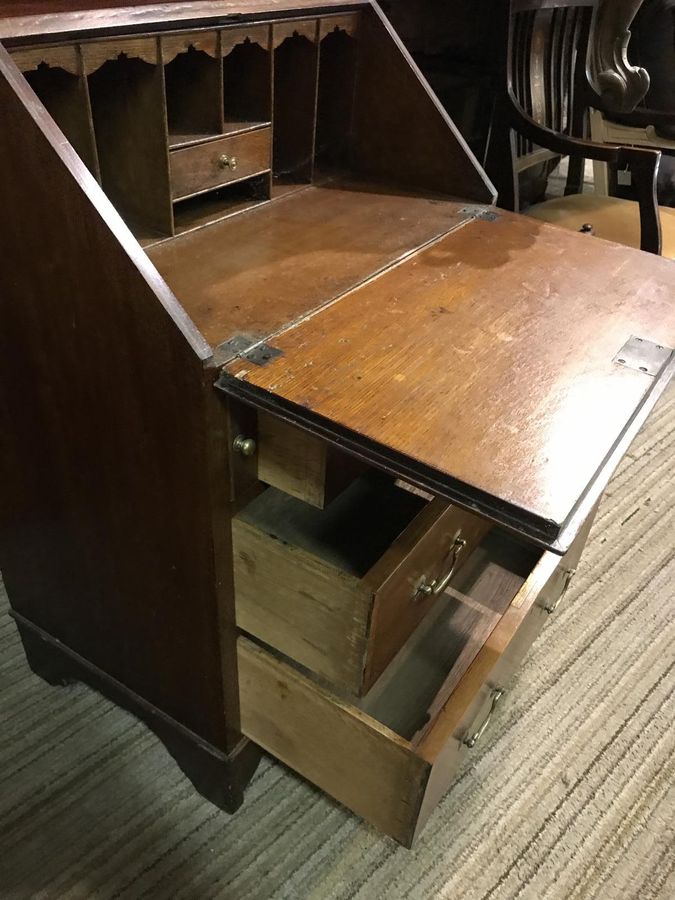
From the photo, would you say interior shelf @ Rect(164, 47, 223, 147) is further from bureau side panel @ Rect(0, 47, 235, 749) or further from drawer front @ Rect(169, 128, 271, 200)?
bureau side panel @ Rect(0, 47, 235, 749)

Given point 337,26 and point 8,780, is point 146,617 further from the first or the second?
point 337,26

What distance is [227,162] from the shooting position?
0.97 m

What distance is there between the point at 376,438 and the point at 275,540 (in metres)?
0.22

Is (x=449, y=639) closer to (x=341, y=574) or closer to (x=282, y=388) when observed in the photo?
(x=341, y=574)

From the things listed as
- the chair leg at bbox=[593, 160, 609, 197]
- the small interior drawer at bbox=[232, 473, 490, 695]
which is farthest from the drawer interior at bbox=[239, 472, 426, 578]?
the chair leg at bbox=[593, 160, 609, 197]

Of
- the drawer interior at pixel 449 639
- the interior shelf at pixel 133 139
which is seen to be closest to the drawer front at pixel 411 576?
the drawer interior at pixel 449 639

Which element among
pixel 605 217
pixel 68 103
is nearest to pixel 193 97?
pixel 68 103

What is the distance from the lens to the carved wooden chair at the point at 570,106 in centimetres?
161

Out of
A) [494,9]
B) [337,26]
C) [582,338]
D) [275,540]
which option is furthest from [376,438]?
[494,9]

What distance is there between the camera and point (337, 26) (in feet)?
3.46

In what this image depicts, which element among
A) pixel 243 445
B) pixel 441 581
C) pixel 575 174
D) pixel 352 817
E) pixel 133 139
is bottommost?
pixel 352 817

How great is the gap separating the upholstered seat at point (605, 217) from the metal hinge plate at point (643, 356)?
94 cm

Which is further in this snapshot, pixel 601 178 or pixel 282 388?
pixel 601 178

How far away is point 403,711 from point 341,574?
1.06ft
